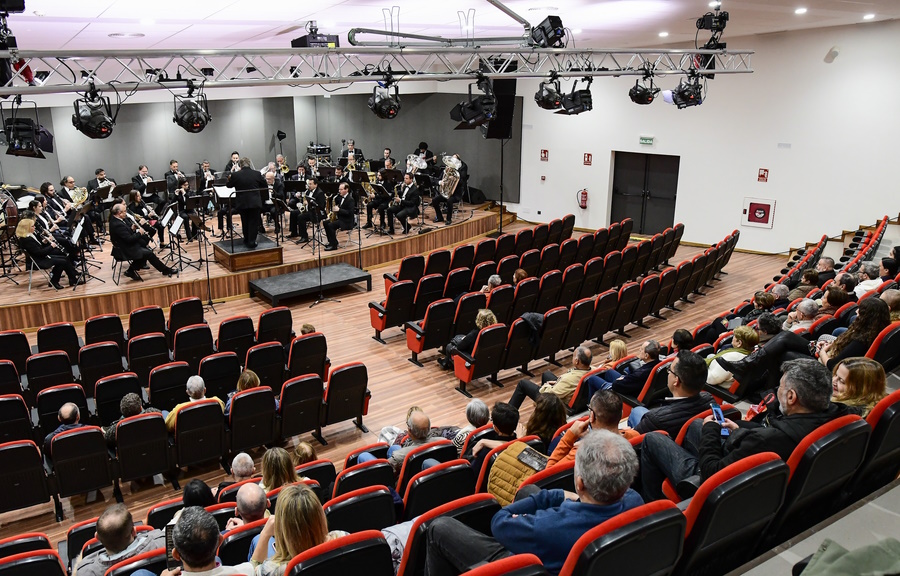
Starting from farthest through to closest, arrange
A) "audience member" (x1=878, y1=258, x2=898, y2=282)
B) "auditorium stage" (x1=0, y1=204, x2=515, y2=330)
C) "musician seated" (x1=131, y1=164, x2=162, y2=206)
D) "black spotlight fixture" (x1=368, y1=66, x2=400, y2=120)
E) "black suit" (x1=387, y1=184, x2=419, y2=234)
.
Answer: "black suit" (x1=387, y1=184, x2=419, y2=234), "musician seated" (x1=131, y1=164, x2=162, y2=206), "auditorium stage" (x1=0, y1=204, x2=515, y2=330), "black spotlight fixture" (x1=368, y1=66, x2=400, y2=120), "audience member" (x1=878, y1=258, x2=898, y2=282)

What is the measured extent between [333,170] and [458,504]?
1022 cm

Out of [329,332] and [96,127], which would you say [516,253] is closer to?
[329,332]

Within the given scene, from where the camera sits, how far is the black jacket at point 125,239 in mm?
9744

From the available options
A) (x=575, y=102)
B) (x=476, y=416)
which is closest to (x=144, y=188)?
(x=575, y=102)

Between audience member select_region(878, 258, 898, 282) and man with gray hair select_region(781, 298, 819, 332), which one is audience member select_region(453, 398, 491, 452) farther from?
audience member select_region(878, 258, 898, 282)

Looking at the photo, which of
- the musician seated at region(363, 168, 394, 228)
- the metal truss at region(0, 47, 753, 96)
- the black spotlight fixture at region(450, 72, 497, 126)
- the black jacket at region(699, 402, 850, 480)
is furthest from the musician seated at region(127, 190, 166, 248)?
the black jacket at region(699, 402, 850, 480)

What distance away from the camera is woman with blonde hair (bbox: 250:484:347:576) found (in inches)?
107

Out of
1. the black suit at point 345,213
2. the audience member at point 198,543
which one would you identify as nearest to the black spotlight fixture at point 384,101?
the black suit at point 345,213

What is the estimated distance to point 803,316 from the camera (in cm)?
589

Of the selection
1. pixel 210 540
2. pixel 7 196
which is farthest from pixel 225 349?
pixel 7 196

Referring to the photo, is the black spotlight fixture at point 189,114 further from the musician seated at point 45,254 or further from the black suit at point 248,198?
the musician seated at point 45,254

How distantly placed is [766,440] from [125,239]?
9.18 meters

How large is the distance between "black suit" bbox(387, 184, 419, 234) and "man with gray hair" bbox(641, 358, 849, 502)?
991 centimetres

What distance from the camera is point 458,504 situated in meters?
2.83
